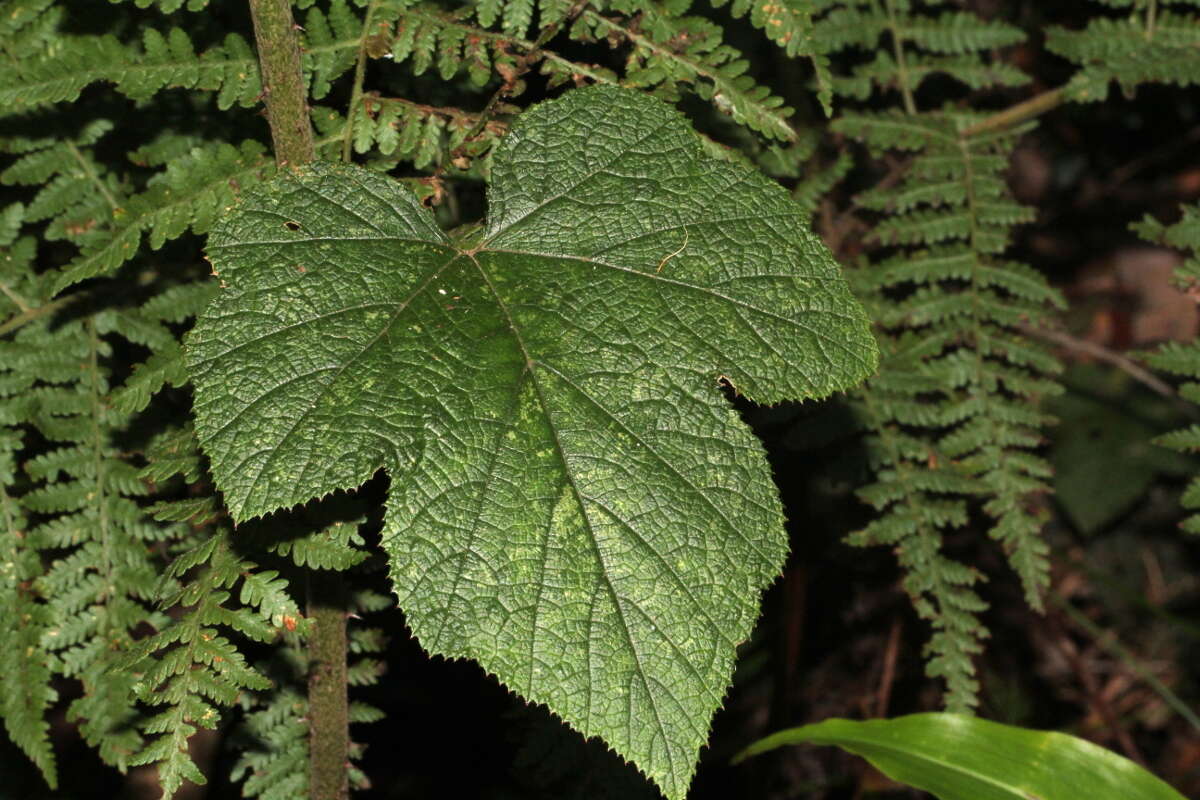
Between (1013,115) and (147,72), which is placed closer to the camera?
(147,72)

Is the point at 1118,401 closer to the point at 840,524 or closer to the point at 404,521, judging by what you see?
the point at 840,524

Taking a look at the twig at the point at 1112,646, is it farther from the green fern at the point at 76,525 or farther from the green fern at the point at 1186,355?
Answer: the green fern at the point at 76,525

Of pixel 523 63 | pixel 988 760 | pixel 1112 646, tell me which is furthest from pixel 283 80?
pixel 1112 646

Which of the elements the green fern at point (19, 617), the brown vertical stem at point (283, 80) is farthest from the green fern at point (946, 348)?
the green fern at point (19, 617)

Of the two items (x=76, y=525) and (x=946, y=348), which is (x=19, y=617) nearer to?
Result: (x=76, y=525)

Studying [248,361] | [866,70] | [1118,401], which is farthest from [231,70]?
[1118,401]
